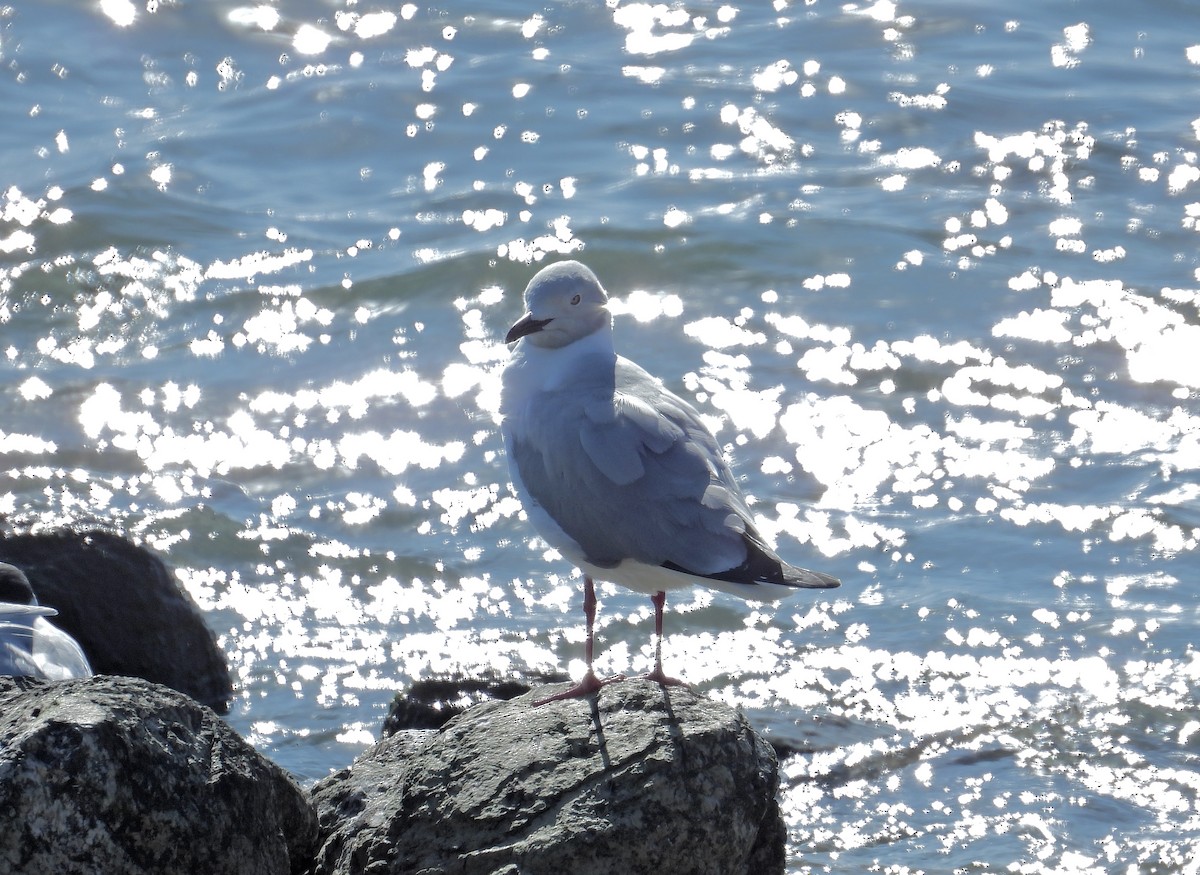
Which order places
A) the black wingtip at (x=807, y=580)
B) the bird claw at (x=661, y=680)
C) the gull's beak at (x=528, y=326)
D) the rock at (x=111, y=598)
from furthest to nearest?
the rock at (x=111, y=598), the gull's beak at (x=528, y=326), the bird claw at (x=661, y=680), the black wingtip at (x=807, y=580)

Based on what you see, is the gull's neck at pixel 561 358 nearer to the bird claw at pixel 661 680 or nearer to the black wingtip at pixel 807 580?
the bird claw at pixel 661 680

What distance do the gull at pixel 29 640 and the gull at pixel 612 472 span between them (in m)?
1.77

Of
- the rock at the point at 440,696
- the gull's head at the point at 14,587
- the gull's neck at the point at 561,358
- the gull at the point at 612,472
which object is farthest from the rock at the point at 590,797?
the gull's head at the point at 14,587

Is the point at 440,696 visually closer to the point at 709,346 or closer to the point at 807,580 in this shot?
the point at 807,580

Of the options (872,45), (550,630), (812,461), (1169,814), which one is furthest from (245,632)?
(872,45)

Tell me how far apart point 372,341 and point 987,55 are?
24.0ft

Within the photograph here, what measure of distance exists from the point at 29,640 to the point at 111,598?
92cm

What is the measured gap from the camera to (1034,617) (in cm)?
780

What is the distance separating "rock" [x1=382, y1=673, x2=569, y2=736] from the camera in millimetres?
6398

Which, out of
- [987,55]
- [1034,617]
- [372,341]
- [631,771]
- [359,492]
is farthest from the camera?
[987,55]

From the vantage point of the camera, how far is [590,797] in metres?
4.56

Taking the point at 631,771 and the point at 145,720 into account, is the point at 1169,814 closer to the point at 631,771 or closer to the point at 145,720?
the point at 631,771

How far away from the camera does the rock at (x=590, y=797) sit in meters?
4.52

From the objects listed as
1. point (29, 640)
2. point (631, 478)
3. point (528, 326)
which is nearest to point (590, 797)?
point (631, 478)
